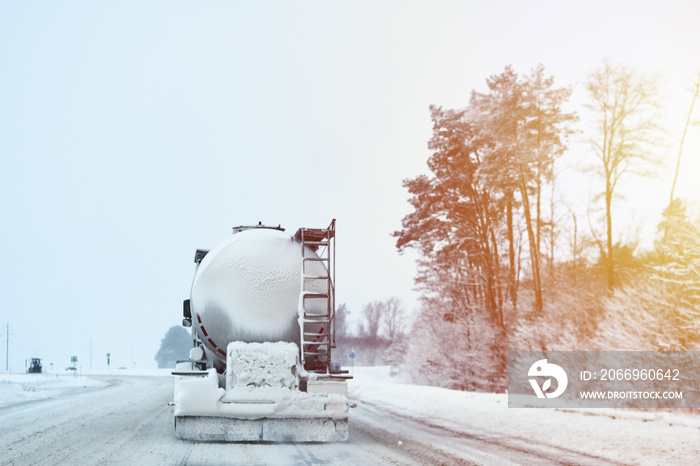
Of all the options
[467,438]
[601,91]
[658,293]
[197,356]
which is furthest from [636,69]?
[197,356]

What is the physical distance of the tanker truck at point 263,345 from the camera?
10117mm

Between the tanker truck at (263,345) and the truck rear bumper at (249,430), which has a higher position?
the tanker truck at (263,345)

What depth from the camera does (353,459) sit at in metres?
8.62

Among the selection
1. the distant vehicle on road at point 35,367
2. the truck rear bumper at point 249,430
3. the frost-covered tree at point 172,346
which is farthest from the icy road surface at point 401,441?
the frost-covered tree at point 172,346

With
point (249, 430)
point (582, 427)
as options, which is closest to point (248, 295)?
point (249, 430)

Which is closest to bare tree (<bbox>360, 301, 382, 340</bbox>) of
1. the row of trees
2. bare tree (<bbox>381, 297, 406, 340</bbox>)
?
bare tree (<bbox>381, 297, 406, 340</bbox>)

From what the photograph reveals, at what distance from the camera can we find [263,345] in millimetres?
10523

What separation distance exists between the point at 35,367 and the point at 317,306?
6433 centimetres

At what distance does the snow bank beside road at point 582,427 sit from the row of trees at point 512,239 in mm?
5013

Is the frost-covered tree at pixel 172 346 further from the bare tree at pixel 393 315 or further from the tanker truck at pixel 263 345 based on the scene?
the tanker truck at pixel 263 345

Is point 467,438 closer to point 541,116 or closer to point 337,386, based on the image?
point 337,386

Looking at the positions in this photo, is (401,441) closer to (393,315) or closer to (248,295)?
(248,295)

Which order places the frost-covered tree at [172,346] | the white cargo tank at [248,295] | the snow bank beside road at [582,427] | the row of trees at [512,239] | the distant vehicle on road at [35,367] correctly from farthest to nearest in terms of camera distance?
the frost-covered tree at [172,346], the distant vehicle on road at [35,367], the row of trees at [512,239], the white cargo tank at [248,295], the snow bank beside road at [582,427]

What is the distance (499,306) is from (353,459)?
71.2 feet
